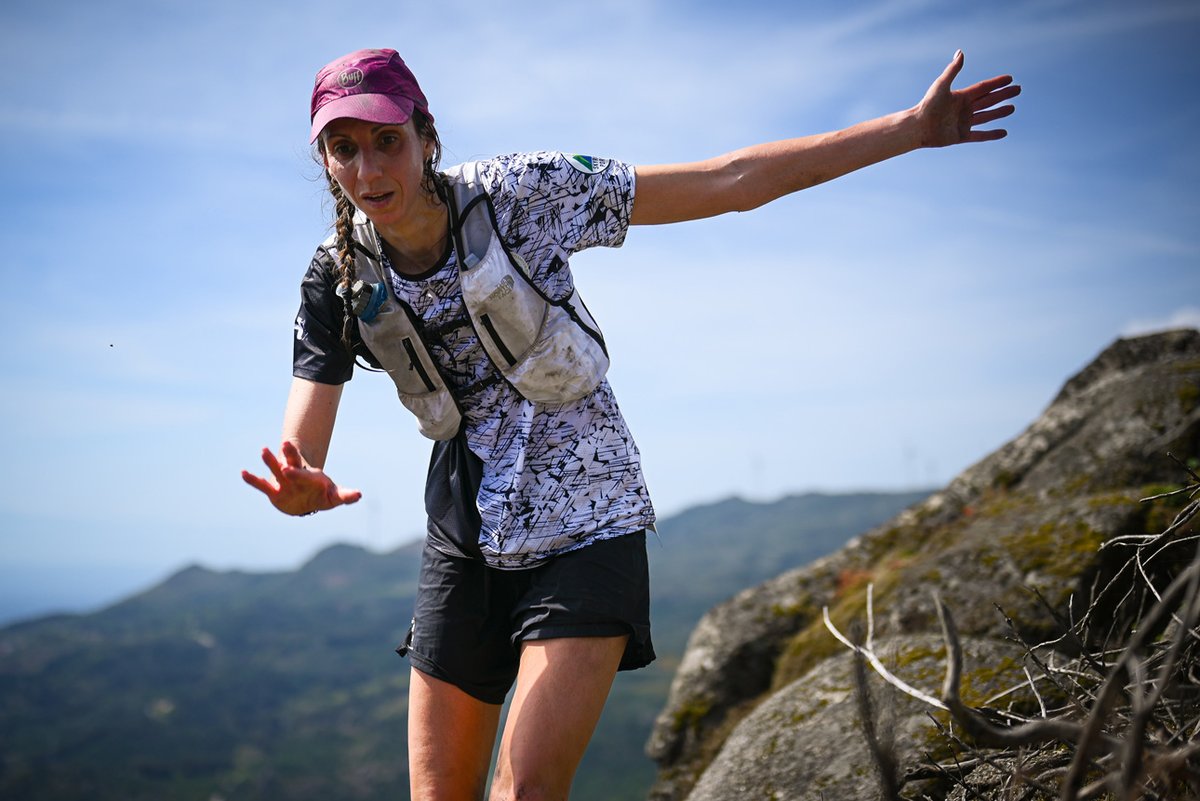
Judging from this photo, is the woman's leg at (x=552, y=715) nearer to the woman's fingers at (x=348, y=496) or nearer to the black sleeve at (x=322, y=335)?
the woman's fingers at (x=348, y=496)

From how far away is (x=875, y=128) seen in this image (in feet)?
13.2

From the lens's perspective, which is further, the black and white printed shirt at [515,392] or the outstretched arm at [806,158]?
the outstretched arm at [806,158]

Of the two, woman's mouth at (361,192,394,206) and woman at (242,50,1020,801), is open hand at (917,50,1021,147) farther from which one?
woman's mouth at (361,192,394,206)

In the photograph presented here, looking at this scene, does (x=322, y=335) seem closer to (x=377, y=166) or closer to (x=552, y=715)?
(x=377, y=166)

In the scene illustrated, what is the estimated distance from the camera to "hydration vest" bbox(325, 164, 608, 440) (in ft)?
12.4

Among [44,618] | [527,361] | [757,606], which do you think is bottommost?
[44,618]

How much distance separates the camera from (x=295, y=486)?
133 inches

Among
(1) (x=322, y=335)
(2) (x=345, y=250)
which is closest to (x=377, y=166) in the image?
(2) (x=345, y=250)

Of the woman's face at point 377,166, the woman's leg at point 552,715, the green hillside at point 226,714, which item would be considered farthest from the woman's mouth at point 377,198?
the green hillside at point 226,714

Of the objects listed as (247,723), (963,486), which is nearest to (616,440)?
(963,486)

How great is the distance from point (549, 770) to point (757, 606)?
6.60 meters

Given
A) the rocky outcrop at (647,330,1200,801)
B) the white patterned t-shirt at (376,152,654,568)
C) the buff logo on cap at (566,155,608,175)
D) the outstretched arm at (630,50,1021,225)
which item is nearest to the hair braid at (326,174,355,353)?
the white patterned t-shirt at (376,152,654,568)

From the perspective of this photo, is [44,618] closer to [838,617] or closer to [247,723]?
[247,723]

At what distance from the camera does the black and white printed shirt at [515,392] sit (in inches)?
150
